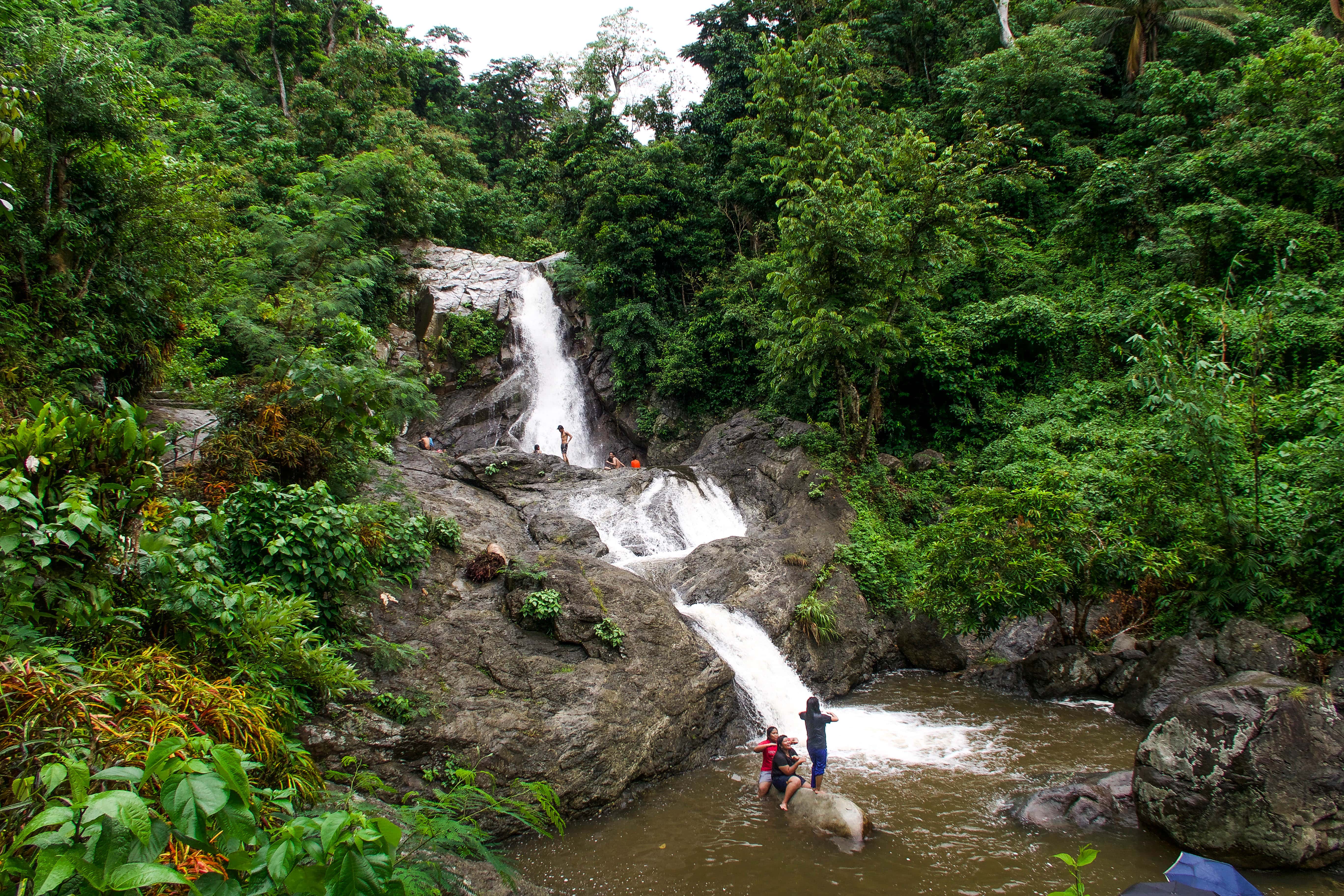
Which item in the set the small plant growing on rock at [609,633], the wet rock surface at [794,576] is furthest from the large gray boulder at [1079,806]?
the small plant growing on rock at [609,633]

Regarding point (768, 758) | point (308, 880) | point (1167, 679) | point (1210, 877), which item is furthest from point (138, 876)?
point (1167, 679)

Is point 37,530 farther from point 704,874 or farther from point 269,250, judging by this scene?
point 269,250

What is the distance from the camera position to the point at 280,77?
26953mm

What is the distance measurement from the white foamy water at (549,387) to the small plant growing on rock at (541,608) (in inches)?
478

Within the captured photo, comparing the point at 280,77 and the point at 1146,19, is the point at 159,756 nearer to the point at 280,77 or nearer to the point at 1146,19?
the point at 1146,19

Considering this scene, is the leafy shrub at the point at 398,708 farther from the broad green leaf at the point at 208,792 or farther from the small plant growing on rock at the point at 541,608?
the broad green leaf at the point at 208,792

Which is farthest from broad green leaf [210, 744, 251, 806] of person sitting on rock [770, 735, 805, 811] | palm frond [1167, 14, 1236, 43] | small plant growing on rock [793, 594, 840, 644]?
palm frond [1167, 14, 1236, 43]

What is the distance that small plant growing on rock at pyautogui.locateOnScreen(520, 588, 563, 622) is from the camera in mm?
7945

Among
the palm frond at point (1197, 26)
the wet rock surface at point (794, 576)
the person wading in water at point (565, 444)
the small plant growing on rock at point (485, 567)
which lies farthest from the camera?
the person wading in water at point (565, 444)

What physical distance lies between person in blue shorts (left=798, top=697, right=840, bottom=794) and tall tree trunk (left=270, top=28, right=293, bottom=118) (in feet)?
104

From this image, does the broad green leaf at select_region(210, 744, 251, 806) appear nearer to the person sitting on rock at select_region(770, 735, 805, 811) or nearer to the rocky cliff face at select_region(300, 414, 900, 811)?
the rocky cliff face at select_region(300, 414, 900, 811)

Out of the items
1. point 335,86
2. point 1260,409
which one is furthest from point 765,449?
point 335,86

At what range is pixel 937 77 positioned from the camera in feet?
77.8

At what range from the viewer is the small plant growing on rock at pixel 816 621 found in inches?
426
